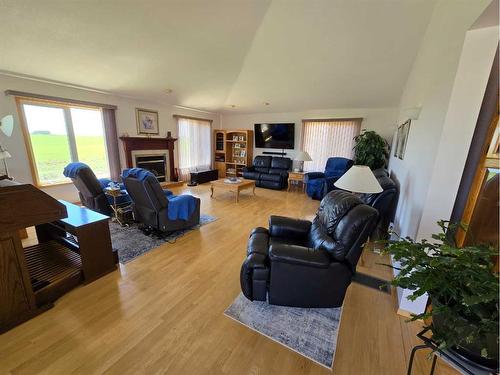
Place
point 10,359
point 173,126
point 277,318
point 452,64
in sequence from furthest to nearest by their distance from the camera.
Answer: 1. point 173,126
2. point 277,318
3. point 452,64
4. point 10,359

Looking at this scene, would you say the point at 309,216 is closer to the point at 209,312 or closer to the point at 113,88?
the point at 209,312

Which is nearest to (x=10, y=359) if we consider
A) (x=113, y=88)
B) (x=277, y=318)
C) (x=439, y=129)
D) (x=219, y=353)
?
(x=219, y=353)

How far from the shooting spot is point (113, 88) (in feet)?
14.6

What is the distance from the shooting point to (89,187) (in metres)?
3.24

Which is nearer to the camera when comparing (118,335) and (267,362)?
(267,362)

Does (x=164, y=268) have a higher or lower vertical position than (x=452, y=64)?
lower

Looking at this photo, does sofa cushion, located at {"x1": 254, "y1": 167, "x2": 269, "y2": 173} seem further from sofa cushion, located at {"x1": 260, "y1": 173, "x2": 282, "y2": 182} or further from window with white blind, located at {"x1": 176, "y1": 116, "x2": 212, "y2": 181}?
window with white blind, located at {"x1": 176, "y1": 116, "x2": 212, "y2": 181}

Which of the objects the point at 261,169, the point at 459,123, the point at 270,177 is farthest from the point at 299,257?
the point at 261,169

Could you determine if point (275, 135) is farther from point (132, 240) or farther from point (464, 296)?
point (464, 296)

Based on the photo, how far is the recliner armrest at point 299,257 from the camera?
162 centimetres

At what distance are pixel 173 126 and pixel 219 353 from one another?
5.92 metres

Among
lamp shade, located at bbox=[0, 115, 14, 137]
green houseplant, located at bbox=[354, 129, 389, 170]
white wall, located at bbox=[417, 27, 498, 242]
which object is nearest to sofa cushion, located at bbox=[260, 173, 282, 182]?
green houseplant, located at bbox=[354, 129, 389, 170]

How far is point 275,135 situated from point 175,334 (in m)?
6.02

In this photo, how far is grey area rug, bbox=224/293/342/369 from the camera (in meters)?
1.48
